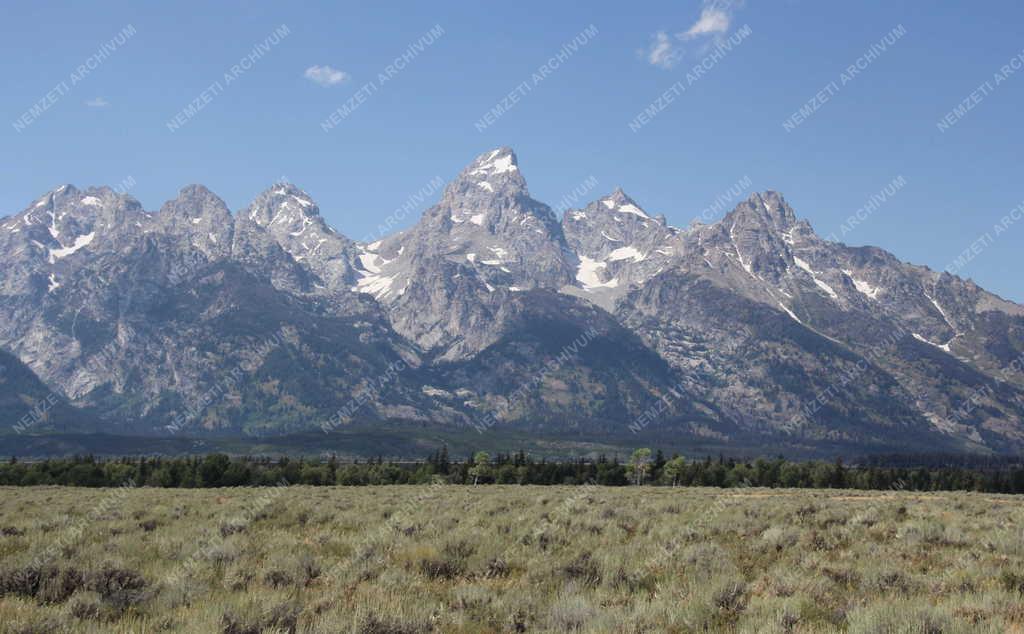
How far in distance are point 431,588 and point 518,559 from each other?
339 cm

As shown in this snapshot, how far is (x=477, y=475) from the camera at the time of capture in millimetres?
137375

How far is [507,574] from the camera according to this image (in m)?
16.0

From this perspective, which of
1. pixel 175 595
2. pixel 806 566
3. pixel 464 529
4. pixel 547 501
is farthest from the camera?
pixel 547 501

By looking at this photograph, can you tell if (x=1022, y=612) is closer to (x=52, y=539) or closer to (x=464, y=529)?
(x=464, y=529)

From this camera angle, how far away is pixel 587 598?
42.0 feet

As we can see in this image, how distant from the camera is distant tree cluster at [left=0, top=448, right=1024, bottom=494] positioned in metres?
112

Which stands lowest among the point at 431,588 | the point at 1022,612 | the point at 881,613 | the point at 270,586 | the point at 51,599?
the point at 1022,612

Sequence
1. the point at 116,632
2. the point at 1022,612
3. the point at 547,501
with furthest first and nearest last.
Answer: the point at 547,501 → the point at 1022,612 → the point at 116,632

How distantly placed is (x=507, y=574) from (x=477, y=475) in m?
124

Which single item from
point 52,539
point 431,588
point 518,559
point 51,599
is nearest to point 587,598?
point 431,588

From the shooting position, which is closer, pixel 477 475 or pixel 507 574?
pixel 507 574

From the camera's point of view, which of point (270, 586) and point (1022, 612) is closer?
point (1022, 612)

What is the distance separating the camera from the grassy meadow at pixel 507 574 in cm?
1092

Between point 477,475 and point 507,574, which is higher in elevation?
point 507,574
